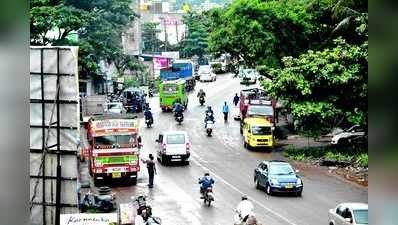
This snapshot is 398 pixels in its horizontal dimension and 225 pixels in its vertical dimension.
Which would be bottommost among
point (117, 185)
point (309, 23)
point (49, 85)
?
point (117, 185)

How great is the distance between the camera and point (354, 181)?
2553cm

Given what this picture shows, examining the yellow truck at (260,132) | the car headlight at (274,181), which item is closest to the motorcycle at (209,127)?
the yellow truck at (260,132)

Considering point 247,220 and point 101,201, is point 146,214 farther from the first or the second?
point 101,201

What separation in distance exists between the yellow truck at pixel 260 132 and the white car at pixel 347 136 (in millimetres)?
3073

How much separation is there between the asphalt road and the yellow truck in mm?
556

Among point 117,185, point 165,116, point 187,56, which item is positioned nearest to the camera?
point 117,185

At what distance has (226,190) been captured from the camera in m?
24.0

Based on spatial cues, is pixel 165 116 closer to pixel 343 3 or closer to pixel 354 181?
pixel 343 3

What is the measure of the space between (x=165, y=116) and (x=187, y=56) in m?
41.8

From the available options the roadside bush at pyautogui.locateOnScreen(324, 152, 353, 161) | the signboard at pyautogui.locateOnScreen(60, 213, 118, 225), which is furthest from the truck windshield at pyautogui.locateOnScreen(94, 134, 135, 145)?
the signboard at pyautogui.locateOnScreen(60, 213, 118, 225)

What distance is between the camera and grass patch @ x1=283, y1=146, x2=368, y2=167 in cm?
2883

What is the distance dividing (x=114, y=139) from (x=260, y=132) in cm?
1008
